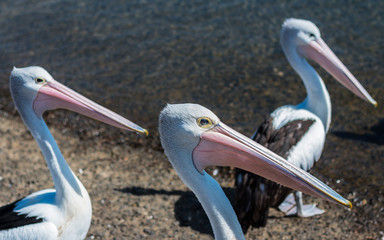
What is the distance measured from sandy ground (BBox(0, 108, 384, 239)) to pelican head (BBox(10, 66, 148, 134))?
4.86 ft

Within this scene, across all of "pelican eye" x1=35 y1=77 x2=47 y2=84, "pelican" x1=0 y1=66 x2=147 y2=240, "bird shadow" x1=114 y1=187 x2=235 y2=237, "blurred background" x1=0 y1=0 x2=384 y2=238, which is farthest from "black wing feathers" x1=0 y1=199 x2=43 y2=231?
"blurred background" x1=0 y1=0 x2=384 y2=238

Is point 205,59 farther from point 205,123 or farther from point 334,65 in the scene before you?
point 205,123

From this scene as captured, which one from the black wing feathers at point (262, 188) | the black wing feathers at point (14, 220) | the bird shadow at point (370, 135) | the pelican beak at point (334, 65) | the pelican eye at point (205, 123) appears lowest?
the bird shadow at point (370, 135)

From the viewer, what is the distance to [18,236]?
3.06m

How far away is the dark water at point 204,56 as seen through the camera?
Result: 6.17 metres

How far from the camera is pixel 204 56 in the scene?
7.76 metres

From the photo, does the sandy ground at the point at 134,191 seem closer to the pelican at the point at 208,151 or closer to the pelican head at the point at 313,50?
the pelican head at the point at 313,50

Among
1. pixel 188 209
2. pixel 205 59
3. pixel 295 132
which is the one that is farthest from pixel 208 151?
pixel 205 59

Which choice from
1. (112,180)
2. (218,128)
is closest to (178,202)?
(112,180)

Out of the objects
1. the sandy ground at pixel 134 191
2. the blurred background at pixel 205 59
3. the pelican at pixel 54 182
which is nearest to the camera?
the pelican at pixel 54 182

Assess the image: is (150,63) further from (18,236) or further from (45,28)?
(18,236)

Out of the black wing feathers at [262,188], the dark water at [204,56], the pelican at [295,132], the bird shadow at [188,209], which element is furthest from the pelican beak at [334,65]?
the bird shadow at [188,209]

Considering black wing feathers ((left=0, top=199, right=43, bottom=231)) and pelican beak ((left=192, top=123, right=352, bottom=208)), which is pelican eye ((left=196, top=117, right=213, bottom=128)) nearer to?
pelican beak ((left=192, top=123, right=352, bottom=208))

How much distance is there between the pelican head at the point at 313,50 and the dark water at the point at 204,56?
1216 millimetres
